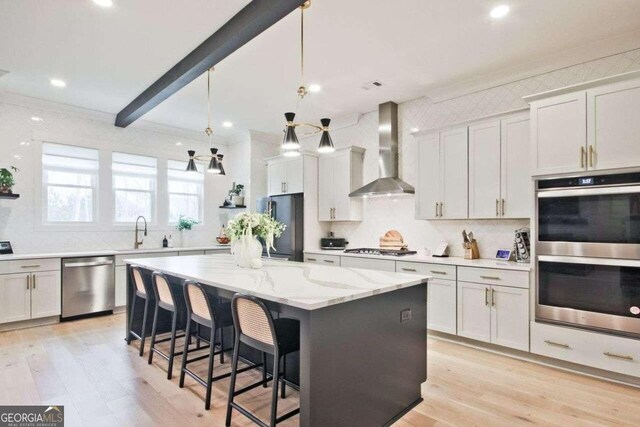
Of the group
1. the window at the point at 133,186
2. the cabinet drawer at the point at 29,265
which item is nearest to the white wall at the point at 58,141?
the window at the point at 133,186

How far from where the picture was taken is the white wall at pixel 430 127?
355cm

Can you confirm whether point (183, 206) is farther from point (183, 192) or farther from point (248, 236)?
point (248, 236)

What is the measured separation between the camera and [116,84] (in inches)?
169

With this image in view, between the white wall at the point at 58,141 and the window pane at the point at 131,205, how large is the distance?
20cm

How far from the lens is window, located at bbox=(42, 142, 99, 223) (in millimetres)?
5090

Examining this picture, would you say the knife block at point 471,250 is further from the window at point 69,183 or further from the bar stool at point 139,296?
the window at point 69,183

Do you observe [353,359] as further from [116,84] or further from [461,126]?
[116,84]

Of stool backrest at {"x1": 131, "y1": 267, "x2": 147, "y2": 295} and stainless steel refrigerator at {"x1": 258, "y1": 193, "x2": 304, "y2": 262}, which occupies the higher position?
stainless steel refrigerator at {"x1": 258, "y1": 193, "x2": 304, "y2": 262}

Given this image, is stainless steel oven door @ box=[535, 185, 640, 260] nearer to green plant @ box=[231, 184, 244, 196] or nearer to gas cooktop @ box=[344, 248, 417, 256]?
gas cooktop @ box=[344, 248, 417, 256]

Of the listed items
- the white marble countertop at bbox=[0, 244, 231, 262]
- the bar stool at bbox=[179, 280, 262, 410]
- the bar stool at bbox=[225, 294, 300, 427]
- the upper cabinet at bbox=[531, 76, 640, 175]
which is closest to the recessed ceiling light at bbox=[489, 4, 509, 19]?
the upper cabinet at bbox=[531, 76, 640, 175]

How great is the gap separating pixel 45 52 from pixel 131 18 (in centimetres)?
131

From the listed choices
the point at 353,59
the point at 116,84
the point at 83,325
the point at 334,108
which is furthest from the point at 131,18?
the point at 83,325

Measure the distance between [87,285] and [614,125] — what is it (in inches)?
241

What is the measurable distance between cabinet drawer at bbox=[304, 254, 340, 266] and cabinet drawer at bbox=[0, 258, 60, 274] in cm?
331
